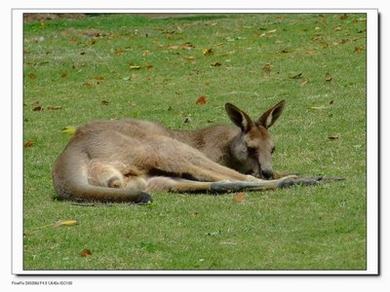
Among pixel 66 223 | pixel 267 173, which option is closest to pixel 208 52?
pixel 267 173

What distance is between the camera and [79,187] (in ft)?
31.4

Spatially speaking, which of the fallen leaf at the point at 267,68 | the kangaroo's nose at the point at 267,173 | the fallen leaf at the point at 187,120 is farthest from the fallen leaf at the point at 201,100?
the kangaroo's nose at the point at 267,173

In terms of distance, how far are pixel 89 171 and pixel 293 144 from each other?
3.11 metres

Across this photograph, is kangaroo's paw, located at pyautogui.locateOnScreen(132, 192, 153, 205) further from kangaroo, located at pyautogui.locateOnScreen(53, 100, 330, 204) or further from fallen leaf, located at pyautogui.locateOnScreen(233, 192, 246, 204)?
fallen leaf, located at pyautogui.locateOnScreen(233, 192, 246, 204)

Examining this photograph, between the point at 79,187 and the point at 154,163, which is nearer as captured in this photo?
the point at 79,187

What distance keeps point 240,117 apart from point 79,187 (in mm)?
2038

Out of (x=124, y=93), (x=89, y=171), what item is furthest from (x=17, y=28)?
(x=124, y=93)

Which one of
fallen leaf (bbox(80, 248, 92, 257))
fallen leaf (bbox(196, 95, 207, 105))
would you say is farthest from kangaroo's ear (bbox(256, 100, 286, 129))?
fallen leaf (bbox(196, 95, 207, 105))

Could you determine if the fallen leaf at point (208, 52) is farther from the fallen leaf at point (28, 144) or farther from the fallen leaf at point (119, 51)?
the fallen leaf at point (28, 144)

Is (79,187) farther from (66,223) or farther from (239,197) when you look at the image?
(239,197)

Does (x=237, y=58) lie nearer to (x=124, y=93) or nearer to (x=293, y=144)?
(x=124, y=93)

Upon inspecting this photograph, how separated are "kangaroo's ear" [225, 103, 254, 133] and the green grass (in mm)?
723

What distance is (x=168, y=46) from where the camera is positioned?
20.3 metres
